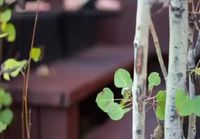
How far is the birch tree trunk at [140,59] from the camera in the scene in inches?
31.4

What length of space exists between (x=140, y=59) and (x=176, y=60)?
0.07 metres

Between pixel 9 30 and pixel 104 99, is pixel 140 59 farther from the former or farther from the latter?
pixel 9 30

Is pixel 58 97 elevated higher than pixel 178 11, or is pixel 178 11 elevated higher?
pixel 178 11

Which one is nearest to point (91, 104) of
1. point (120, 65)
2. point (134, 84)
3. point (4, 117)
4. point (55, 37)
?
point (120, 65)

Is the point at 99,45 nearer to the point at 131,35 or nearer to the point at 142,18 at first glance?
the point at 131,35

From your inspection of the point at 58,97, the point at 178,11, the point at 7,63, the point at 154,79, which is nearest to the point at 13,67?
the point at 7,63

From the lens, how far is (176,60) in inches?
30.9

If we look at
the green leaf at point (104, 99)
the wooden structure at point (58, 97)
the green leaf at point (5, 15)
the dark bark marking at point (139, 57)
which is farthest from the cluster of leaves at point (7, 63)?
the dark bark marking at point (139, 57)

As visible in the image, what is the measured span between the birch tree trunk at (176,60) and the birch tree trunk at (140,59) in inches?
1.8

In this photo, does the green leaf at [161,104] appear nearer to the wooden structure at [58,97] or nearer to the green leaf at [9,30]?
the green leaf at [9,30]

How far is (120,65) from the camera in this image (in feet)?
7.37

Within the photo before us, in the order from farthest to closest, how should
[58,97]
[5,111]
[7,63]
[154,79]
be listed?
1. [58,97]
2. [5,111]
3. [7,63]
4. [154,79]

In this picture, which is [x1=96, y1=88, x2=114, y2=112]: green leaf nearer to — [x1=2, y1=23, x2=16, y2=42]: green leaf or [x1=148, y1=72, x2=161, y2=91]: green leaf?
[x1=148, y1=72, x2=161, y2=91]: green leaf

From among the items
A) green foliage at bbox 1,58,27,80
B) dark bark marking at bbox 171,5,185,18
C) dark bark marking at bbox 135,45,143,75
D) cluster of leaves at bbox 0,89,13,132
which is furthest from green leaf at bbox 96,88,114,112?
cluster of leaves at bbox 0,89,13,132
